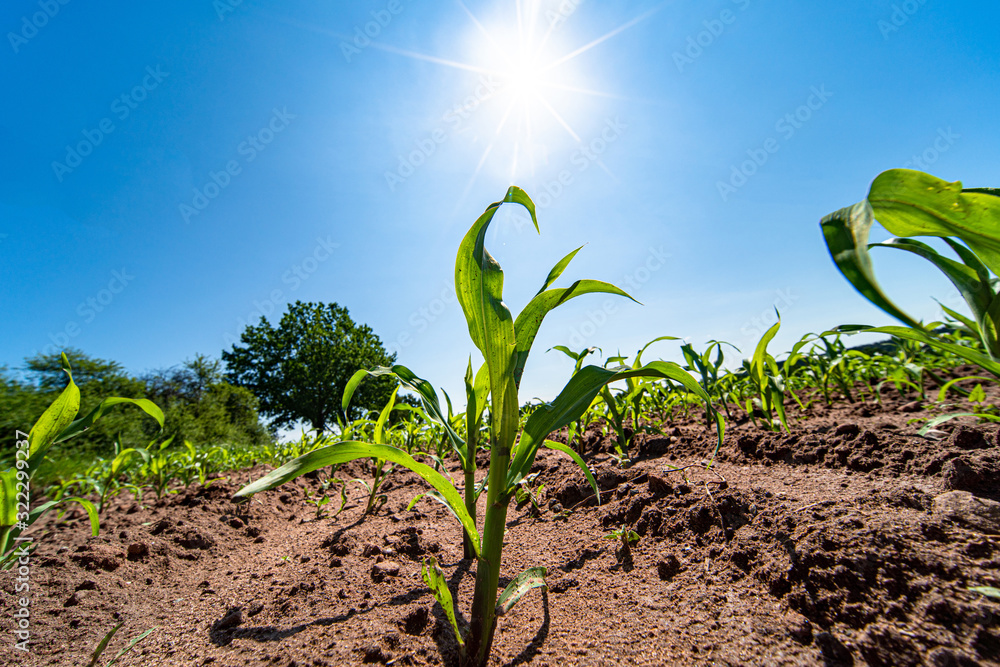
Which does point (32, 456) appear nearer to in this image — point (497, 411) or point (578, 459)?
point (497, 411)

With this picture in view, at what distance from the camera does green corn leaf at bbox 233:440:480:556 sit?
0.66m

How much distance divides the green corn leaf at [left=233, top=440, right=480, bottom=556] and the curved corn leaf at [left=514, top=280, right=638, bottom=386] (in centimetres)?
30

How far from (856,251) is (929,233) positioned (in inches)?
16.3

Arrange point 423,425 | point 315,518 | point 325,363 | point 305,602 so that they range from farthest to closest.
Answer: point 325,363 → point 423,425 → point 315,518 → point 305,602

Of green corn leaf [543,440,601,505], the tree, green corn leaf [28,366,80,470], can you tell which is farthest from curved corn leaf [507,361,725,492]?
the tree

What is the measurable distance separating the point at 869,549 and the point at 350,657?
1100 millimetres

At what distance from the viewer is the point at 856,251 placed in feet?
1.83

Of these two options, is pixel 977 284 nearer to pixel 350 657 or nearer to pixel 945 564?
pixel 945 564

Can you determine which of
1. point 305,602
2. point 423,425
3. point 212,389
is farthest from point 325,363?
point 305,602

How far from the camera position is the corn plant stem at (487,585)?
0.79 m

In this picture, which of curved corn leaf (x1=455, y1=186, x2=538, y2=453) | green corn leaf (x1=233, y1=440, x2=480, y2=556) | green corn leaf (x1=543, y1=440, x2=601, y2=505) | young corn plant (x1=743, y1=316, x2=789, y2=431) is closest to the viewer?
green corn leaf (x1=233, y1=440, x2=480, y2=556)

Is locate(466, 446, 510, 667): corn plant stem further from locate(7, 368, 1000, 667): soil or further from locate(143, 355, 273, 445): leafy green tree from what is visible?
locate(143, 355, 273, 445): leafy green tree

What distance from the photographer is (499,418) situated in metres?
0.93

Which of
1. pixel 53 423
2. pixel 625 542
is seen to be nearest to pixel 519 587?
pixel 625 542
